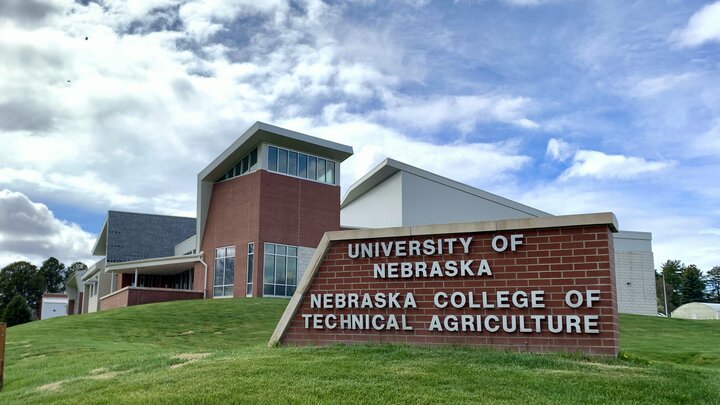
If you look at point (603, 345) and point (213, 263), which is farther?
point (213, 263)

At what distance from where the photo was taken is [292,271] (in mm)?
36156

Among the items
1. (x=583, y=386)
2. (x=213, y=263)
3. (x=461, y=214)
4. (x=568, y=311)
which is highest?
(x=461, y=214)

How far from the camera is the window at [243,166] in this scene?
119 ft

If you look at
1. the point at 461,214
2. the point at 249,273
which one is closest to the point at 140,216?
the point at 249,273

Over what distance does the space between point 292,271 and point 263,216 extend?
3380mm

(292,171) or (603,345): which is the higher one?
(292,171)

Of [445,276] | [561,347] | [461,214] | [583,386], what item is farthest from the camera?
[461,214]

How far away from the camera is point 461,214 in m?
40.9

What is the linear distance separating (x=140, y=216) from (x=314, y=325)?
138 ft

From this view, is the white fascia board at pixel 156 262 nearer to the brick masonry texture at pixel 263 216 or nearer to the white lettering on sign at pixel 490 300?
the brick masonry texture at pixel 263 216

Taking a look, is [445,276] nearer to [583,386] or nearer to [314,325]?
[314,325]

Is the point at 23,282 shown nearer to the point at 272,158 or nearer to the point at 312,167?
the point at 312,167

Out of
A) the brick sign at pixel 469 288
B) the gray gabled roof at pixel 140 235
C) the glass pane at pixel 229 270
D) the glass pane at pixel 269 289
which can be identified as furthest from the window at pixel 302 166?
the brick sign at pixel 469 288

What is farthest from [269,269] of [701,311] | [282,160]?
[701,311]
